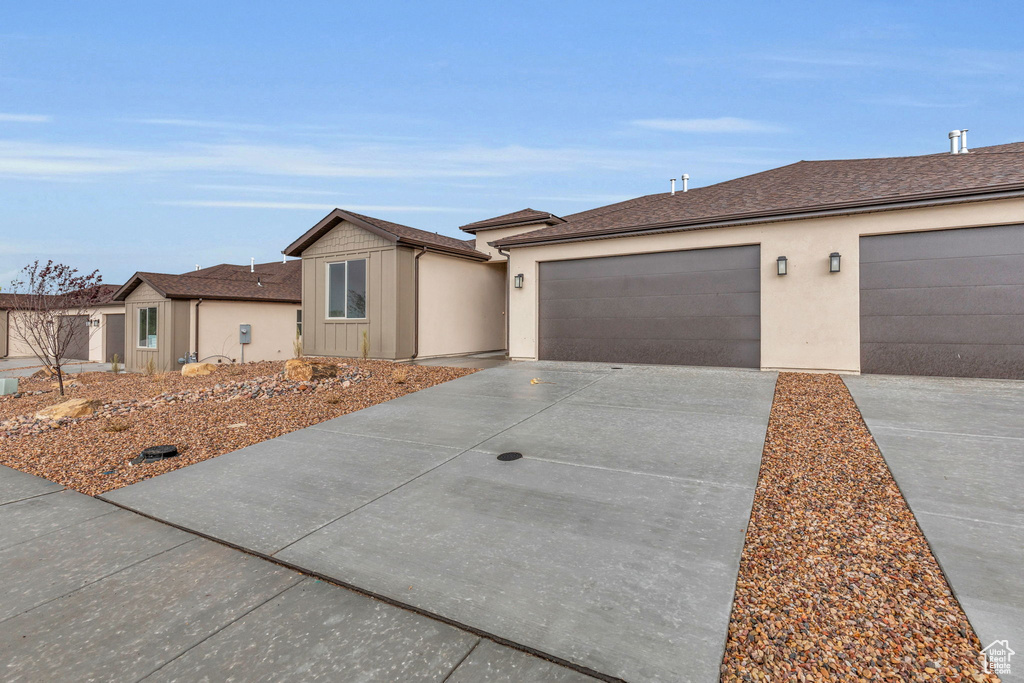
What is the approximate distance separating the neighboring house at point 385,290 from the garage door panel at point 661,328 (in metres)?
3.22

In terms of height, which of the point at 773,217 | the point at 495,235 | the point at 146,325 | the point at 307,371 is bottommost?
the point at 307,371

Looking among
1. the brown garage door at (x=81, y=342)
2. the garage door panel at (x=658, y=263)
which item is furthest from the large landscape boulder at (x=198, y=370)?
the brown garage door at (x=81, y=342)

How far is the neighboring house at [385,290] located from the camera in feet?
36.3

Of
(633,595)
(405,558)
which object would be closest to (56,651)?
(405,558)

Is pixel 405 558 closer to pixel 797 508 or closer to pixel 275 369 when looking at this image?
pixel 797 508

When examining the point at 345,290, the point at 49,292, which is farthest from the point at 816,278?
the point at 49,292

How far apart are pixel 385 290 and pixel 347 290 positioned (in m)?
1.47

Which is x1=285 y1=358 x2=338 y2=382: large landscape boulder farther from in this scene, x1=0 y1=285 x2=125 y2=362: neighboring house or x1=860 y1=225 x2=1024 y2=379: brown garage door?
x1=0 y1=285 x2=125 y2=362: neighboring house

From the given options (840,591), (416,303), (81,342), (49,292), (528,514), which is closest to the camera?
(840,591)

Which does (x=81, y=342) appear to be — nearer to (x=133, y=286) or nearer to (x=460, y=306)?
(x=133, y=286)

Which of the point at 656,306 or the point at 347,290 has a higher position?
the point at 347,290

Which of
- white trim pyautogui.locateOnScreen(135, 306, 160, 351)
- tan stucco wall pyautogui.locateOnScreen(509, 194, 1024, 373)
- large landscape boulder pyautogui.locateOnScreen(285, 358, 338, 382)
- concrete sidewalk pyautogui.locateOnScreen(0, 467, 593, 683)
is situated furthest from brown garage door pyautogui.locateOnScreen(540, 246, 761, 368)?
white trim pyautogui.locateOnScreen(135, 306, 160, 351)

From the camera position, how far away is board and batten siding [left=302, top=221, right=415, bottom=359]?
11.0 meters

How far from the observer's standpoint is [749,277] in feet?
28.9
